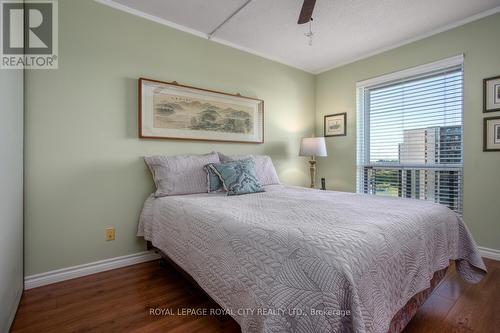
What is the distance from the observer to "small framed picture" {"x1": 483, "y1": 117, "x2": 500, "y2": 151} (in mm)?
2410

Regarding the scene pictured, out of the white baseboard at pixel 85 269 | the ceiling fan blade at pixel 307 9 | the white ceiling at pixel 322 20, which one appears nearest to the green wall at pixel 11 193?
the white baseboard at pixel 85 269

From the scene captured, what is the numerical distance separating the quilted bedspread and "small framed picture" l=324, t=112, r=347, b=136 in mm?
2191

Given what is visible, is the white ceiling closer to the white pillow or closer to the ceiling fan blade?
the ceiling fan blade

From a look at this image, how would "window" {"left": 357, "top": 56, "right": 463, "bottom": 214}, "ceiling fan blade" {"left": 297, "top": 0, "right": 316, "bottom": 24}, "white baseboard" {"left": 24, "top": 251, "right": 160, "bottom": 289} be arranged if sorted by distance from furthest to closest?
"window" {"left": 357, "top": 56, "right": 463, "bottom": 214} < "white baseboard" {"left": 24, "top": 251, "right": 160, "bottom": 289} < "ceiling fan blade" {"left": 297, "top": 0, "right": 316, "bottom": 24}

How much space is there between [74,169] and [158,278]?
1.17 meters

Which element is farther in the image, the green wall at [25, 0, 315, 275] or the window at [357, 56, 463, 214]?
the window at [357, 56, 463, 214]

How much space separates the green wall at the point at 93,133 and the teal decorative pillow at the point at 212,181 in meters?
0.45

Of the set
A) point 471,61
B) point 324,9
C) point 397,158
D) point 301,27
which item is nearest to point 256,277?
point 324,9

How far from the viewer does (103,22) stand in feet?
7.39

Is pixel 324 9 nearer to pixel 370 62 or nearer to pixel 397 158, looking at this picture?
pixel 370 62

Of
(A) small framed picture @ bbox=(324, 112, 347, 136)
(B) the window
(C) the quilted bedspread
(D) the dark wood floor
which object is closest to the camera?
(C) the quilted bedspread

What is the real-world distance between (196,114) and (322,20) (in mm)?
1649

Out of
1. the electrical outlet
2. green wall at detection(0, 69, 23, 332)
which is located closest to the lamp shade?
the electrical outlet
